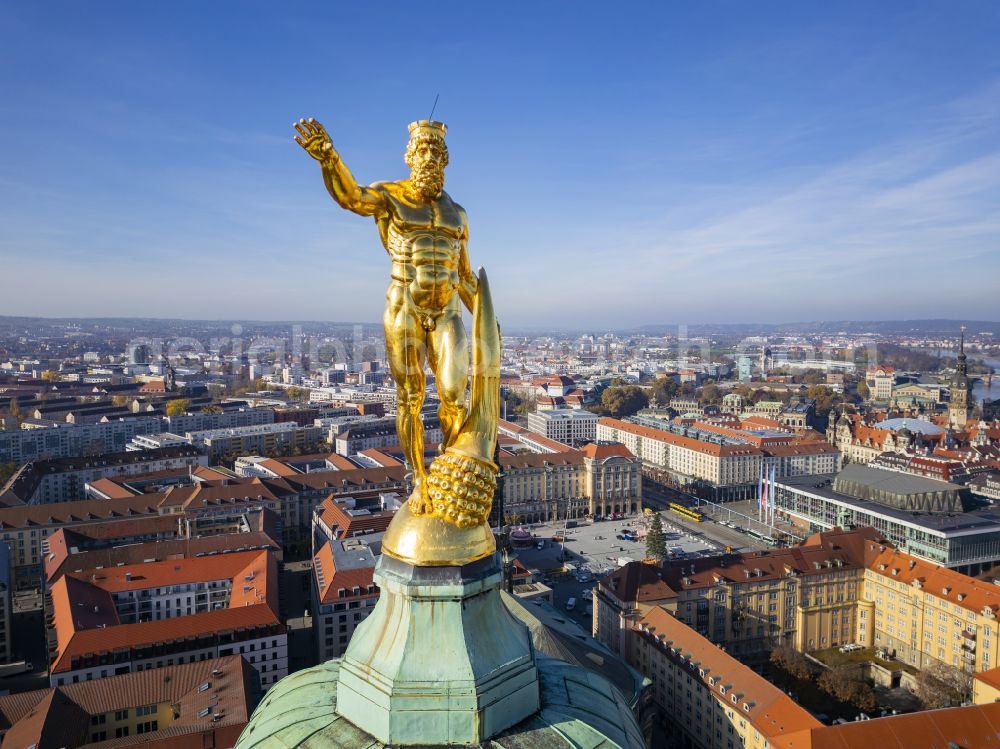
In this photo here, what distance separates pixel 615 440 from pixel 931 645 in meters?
62.6

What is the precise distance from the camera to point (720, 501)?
77.1 meters

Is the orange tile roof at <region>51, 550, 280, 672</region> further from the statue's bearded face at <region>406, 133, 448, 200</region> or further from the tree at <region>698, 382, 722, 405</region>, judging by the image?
the tree at <region>698, 382, 722, 405</region>

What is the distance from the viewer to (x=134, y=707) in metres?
27.8

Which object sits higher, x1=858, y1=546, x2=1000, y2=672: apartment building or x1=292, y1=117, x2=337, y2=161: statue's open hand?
x1=292, y1=117, x2=337, y2=161: statue's open hand

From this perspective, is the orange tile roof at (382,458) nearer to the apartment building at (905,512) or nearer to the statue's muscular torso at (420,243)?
the apartment building at (905,512)

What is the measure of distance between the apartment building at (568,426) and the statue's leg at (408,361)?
99.3 metres

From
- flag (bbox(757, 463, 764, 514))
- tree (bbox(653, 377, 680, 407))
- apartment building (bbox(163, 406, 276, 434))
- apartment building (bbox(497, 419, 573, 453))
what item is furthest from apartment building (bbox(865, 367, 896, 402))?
apartment building (bbox(163, 406, 276, 434))

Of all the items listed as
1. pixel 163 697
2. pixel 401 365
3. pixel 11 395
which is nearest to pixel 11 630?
pixel 163 697

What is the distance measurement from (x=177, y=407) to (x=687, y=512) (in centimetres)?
7801

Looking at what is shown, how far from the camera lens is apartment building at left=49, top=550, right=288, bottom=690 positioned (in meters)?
32.1

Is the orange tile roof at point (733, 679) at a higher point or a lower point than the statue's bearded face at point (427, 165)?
lower

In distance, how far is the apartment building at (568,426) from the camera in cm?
10538

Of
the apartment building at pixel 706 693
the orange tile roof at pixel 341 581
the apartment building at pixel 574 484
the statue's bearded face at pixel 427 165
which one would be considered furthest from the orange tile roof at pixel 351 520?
the statue's bearded face at pixel 427 165

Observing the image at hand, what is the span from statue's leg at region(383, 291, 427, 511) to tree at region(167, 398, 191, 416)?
109 m
